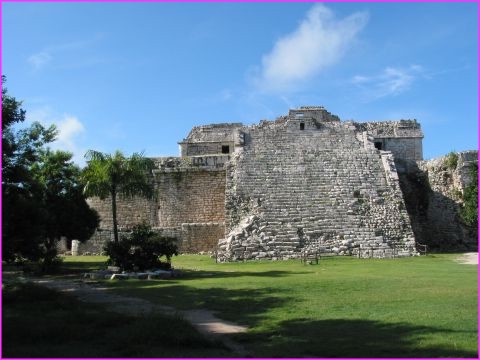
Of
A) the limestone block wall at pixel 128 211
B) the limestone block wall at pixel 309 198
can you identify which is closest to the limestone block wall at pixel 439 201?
the limestone block wall at pixel 309 198

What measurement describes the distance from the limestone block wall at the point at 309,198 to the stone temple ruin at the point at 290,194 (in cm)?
4

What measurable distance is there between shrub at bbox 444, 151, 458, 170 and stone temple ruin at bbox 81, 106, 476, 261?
1.67 feet

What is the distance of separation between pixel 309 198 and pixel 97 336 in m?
15.2

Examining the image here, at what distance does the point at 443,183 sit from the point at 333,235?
324 inches

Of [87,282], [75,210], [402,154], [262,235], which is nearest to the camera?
[87,282]

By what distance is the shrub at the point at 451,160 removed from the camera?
24.3 meters

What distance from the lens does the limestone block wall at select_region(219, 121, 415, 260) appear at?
19.0 m

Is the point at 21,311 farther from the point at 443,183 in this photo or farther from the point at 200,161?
the point at 443,183

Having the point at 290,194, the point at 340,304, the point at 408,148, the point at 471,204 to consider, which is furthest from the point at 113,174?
the point at 408,148

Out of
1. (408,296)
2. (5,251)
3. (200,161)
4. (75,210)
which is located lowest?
(408,296)

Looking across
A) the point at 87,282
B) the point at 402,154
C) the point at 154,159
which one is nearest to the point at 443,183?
the point at 402,154

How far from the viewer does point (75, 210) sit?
807 inches

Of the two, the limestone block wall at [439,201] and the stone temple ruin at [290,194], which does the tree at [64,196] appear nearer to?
the stone temple ruin at [290,194]

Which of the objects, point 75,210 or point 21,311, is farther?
point 75,210
